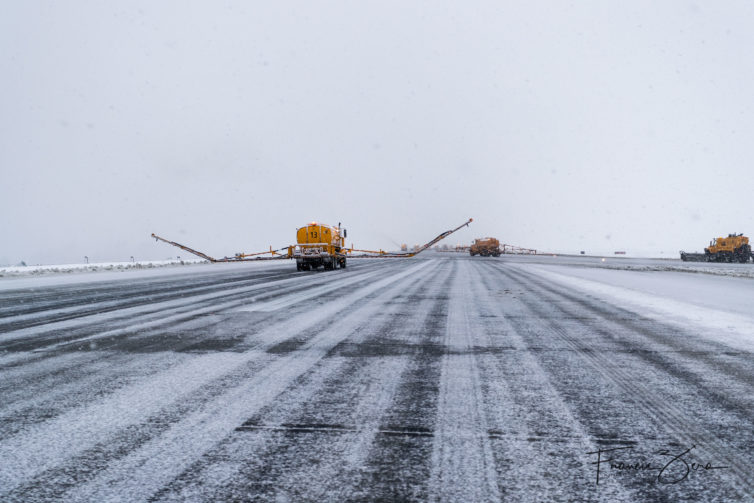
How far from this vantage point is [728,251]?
37.7m

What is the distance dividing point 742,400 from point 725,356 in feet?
5.77

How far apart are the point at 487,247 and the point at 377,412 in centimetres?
4901

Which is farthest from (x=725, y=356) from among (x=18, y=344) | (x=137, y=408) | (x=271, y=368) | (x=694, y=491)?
(x=18, y=344)

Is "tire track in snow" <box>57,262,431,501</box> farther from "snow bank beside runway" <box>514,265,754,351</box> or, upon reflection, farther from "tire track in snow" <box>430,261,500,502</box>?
"snow bank beside runway" <box>514,265,754,351</box>

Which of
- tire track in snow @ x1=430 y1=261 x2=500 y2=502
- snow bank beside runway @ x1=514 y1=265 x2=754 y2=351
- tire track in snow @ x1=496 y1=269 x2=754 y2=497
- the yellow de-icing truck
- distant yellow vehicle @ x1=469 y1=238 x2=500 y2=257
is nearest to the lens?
tire track in snow @ x1=430 y1=261 x2=500 y2=502

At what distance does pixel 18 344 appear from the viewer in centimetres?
534

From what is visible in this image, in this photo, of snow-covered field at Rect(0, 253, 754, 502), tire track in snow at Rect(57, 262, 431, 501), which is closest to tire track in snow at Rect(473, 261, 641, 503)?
snow-covered field at Rect(0, 253, 754, 502)

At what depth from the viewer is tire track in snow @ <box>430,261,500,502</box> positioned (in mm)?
1925

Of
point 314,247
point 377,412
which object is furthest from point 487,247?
point 377,412

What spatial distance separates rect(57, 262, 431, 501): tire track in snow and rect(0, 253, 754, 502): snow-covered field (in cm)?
1

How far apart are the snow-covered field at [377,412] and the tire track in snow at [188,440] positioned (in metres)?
0.01

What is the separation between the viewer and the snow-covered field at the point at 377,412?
201cm

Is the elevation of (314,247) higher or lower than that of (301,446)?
higher

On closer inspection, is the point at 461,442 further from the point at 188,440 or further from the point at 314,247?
the point at 314,247
